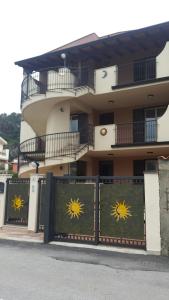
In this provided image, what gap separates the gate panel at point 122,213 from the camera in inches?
364

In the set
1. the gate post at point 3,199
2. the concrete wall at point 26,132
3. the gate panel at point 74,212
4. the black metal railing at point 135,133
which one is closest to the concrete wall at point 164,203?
the gate panel at point 74,212

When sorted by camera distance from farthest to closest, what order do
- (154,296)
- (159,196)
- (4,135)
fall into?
(4,135) → (159,196) → (154,296)

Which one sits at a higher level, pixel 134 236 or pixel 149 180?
pixel 149 180

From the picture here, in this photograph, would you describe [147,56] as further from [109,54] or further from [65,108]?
[65,108]

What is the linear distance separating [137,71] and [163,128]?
14.7ft

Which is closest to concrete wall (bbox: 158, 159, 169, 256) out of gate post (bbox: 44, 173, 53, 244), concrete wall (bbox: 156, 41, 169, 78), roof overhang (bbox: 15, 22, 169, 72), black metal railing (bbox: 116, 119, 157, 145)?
gate post (bbox: 44, 173, 53, 244)

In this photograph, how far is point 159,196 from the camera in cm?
895

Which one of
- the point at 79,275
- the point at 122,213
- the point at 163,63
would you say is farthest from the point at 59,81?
the point at 79,275

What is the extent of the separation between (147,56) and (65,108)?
5.42 metres

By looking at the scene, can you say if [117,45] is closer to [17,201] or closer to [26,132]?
[26,132]

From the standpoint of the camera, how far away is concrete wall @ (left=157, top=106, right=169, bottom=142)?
15508 mm

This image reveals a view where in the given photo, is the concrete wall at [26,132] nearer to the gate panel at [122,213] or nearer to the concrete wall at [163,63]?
the concrete wall at [163,63]

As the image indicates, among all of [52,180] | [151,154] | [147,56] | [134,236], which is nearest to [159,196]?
[134,236]

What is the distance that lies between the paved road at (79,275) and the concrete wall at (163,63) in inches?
400
